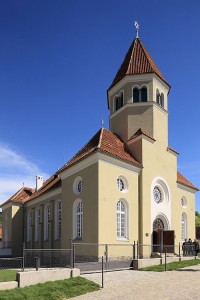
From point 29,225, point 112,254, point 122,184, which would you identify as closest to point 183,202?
point 122,184

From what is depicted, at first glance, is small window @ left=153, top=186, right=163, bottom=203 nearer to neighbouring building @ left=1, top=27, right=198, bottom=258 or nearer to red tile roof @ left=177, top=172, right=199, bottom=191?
neighbouring building @ left=1, top=27, right=198, bottom=258

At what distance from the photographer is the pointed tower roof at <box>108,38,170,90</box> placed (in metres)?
28.7

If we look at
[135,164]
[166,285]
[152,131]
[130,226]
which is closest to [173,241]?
[130,226]

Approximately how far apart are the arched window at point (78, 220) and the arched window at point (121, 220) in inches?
110

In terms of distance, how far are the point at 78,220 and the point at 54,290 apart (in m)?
12.0

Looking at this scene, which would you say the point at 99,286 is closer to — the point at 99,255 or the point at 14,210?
the point at 99,255

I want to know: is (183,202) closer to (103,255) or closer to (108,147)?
(108,147)

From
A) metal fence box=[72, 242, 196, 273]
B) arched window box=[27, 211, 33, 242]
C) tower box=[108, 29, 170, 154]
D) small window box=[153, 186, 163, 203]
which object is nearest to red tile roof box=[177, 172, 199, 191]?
small window box=[153, 186, 163, 203]

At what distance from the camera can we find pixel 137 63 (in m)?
29.7

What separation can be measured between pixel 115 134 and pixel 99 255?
36.5 feet

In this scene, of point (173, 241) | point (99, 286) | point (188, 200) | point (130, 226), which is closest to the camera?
point (99, 286)

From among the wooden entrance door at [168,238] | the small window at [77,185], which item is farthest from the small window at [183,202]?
the small window at [77,185]

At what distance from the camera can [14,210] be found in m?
40.5

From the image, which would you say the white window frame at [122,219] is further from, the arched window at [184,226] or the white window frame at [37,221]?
the white window frame at [37,221]
